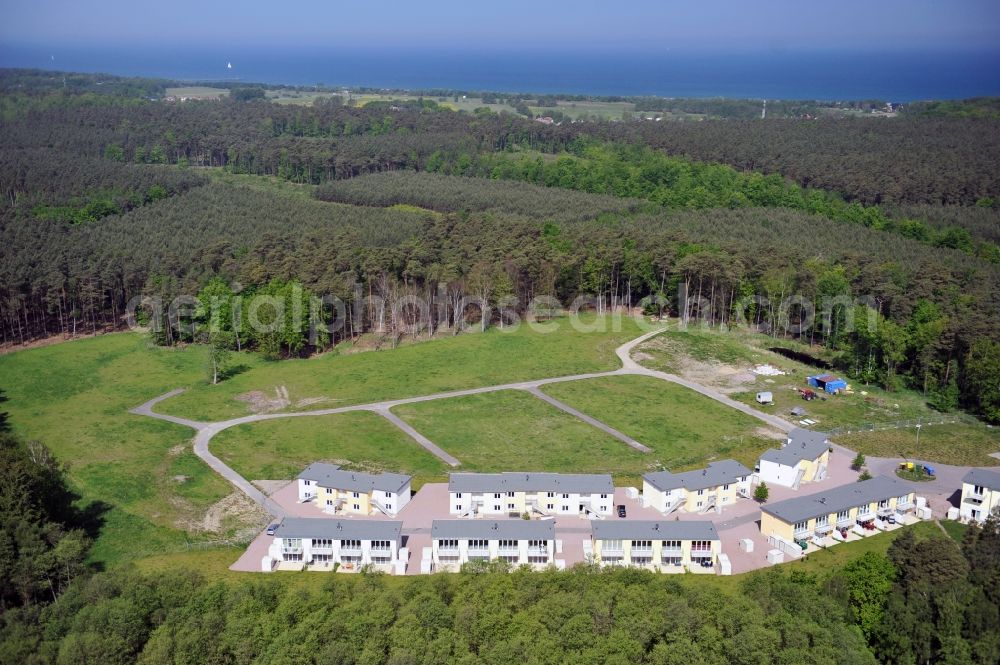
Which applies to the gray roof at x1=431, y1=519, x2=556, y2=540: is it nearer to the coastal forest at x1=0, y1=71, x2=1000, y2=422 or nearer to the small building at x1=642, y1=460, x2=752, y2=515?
the small building at x1=642, y1=460, x2=752, y2=515

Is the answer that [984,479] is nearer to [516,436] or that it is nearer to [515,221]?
[516,436]

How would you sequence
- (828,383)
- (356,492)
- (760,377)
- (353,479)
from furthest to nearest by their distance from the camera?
1. (760,377)
2. (828,383)
3. (353,479)
4. (356,492)

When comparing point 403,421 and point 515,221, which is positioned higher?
point 515,221

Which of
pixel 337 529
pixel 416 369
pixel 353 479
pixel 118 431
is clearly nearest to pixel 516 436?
pixel 353 479

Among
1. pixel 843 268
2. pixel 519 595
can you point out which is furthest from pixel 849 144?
pixel 519 595

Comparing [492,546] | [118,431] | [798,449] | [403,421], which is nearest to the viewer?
[492,546]

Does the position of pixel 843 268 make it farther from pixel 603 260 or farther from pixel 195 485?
pixel 195 485
